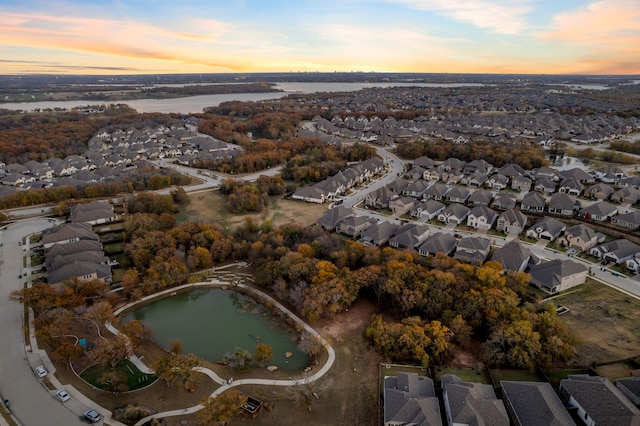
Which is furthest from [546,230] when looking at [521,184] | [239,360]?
[239,360]

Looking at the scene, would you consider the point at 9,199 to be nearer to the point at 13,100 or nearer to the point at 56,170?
the point at 56,170

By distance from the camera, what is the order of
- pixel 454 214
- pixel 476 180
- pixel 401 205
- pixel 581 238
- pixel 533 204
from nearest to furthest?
pixel 581 238, pixel 454 214, pixel 533 204, pixel 401 205, pixel 476 180

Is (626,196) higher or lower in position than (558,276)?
higher

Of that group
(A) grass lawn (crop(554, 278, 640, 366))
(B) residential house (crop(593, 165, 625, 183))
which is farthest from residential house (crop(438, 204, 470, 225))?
(B) residential house (crop(593, 165, 625, 183))

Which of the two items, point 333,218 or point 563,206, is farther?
point 563,206

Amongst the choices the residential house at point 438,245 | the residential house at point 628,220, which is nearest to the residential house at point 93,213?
the residential house at point 438,245

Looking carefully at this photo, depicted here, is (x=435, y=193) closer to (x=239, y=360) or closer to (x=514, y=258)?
(x=514, y=258)
